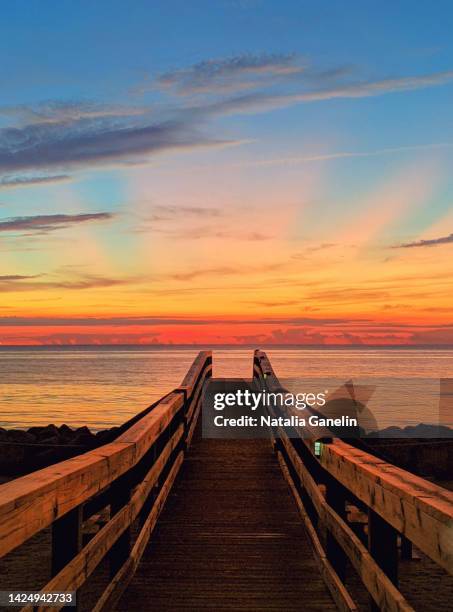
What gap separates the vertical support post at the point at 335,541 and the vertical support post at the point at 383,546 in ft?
4.29

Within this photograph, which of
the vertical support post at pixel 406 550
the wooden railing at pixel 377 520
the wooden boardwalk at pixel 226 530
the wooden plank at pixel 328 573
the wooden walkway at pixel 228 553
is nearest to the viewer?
the wooden railing at pixel 377 520

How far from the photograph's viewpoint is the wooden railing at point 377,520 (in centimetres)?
259

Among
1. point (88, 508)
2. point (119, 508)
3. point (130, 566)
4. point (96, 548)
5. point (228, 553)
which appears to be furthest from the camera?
point (88, 508)

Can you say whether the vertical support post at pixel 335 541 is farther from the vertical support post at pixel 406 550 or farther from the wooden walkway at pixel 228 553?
the vertical support post at pixel 406 550

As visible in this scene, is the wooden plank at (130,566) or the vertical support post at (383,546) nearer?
the vertical support post at (383,546)

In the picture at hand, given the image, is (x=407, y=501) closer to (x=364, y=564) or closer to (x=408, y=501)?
(x=408, y=501)

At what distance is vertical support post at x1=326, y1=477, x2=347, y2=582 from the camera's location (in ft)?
15.6

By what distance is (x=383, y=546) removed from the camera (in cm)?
341

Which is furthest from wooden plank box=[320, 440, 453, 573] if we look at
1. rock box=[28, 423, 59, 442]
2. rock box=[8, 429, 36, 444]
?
rock box=[28, 423, 59, 442]

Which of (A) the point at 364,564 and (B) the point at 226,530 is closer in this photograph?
(A) the point at 364,564

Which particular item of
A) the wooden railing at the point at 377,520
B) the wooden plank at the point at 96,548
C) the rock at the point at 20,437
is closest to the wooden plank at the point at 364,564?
the wooden railing at the point at 377,520

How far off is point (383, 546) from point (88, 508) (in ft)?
12.0

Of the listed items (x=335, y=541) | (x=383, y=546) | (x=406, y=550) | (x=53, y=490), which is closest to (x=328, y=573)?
(x=335, y=541)

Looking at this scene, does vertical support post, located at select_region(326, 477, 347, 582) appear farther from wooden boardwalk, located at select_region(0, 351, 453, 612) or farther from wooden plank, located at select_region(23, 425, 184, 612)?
wooden plank, located at select_region(23, 425, 184, 612)
